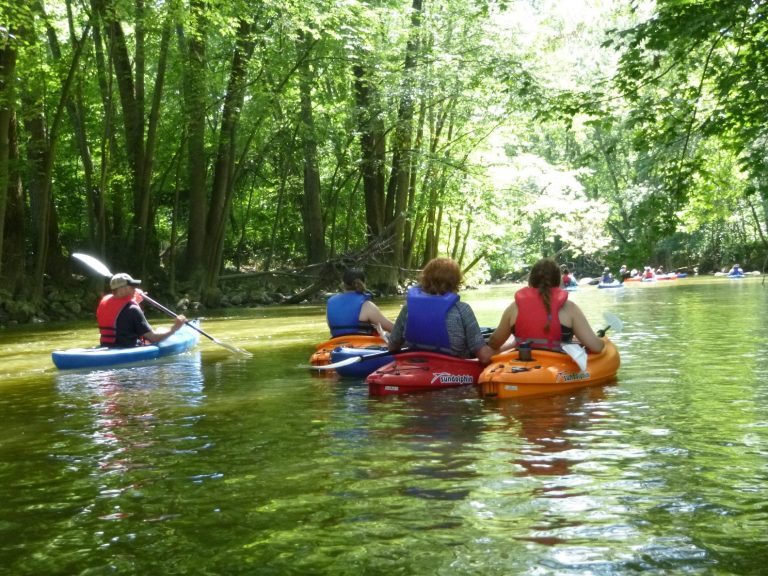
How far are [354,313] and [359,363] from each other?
0.82 m

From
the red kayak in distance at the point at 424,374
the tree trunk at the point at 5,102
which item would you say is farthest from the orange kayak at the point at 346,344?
the tree trunk at the point at 5,102

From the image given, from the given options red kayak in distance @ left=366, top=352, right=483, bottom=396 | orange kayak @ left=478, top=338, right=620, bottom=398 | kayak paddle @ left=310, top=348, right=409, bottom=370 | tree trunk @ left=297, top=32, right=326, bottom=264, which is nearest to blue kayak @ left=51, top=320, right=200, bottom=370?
kayak paddle @ left=310, top=348, right=409, bottom=370

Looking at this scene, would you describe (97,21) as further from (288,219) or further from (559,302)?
(288,219)

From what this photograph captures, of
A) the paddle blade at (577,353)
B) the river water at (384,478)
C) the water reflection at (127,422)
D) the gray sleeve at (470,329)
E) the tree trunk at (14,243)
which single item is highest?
the tree trunk at (14,243)

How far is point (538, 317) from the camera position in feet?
24.7

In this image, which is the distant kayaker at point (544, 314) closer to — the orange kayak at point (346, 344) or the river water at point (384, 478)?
the river water at point (384, 478)

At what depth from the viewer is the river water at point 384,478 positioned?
3.54 m

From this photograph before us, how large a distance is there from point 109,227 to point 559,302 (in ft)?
60.1

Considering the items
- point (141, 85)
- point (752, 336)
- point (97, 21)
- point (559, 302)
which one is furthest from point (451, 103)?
point (559, 302)

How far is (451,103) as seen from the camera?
1078 inches

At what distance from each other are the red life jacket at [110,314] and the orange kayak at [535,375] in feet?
16.1

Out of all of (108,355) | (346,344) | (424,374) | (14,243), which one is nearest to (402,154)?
(14,243)

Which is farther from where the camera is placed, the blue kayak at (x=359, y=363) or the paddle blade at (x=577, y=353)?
the blue kayak at (x=359, y=363)

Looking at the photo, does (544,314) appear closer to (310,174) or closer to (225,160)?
(225,160)
